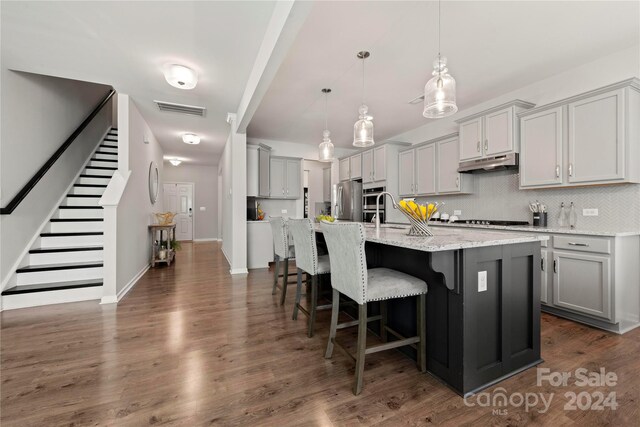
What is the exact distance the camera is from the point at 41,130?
3.46 m

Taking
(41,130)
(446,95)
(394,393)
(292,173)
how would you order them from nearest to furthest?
(394,393) < (446,95) < (41,130) < (292,173)

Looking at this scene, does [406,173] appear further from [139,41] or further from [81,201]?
[81,201]

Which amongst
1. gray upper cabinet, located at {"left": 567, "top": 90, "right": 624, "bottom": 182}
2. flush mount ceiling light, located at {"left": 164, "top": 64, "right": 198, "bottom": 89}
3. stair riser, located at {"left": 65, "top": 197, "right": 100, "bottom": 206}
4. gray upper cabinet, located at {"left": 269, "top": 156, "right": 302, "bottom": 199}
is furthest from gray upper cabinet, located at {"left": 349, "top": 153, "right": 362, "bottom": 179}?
stair riser, located at {"left": 65, "top": 197, "right": 100, "bottom": 206}

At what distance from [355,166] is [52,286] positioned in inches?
206

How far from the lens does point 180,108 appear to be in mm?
4102

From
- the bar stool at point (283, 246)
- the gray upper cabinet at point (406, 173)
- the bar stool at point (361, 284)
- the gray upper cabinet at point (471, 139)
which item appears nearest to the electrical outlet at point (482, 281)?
the bar stool at point (361, 284)

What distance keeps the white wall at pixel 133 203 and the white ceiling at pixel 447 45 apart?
1926 millimetres

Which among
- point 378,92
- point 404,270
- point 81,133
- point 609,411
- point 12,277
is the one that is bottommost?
point 609,411

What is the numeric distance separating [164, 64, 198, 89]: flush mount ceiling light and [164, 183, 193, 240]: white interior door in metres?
6.48

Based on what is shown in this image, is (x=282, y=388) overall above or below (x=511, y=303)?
below

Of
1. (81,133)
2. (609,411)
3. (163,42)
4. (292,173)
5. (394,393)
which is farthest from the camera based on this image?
(292,173)

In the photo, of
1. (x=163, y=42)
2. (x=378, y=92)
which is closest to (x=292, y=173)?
(x=378, y=92)

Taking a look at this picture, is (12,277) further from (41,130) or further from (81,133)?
(81,133)

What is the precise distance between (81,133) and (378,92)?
4.86 meters
